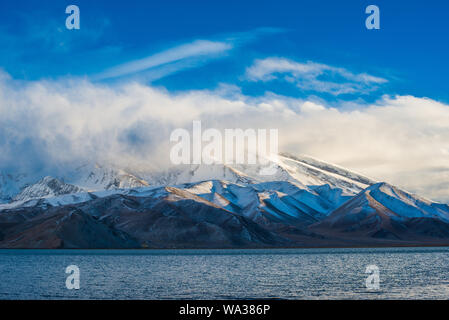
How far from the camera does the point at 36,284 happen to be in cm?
8038

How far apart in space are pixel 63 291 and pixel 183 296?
1531 cm
